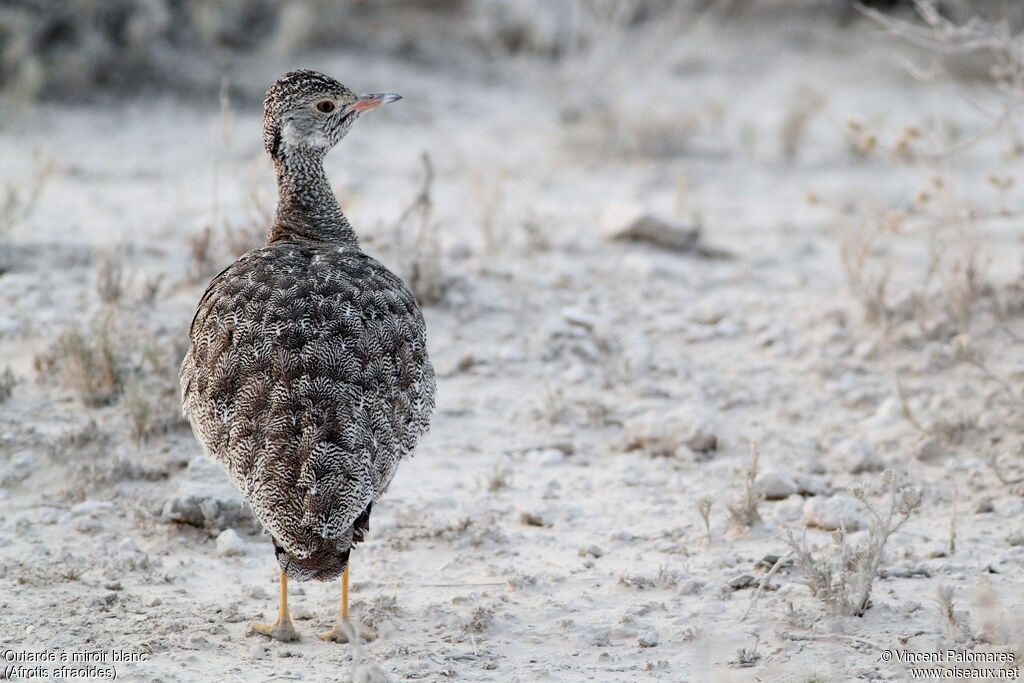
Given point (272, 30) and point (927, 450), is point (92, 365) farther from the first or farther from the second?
point (272, 30)

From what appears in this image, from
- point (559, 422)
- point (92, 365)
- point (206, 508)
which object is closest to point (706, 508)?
point (559, 422)

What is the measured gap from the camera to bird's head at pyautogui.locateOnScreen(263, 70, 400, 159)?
4648 mm

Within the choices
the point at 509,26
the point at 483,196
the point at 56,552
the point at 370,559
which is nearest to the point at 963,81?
the point at 509,26

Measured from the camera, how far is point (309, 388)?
148 inches

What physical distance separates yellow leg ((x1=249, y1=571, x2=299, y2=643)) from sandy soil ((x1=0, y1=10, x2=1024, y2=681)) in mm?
89

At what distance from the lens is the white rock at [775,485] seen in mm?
5000

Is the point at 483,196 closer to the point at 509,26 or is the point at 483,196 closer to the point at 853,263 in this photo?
the point at 853,263

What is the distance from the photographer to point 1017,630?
3.46 metres

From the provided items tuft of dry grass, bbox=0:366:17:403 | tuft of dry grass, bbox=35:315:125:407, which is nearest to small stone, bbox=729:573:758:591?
tuft of dry grass, bbox=35:315:125:407

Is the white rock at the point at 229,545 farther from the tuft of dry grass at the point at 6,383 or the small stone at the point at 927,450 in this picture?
the small stone at the point at 927,450

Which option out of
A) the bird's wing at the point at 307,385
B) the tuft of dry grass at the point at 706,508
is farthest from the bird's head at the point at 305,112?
the tuft of dry grass at the point at 706,508

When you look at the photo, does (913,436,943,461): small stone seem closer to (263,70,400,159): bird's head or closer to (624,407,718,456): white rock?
(624,407,718,456): white rock

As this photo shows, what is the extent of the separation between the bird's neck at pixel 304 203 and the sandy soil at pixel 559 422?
42.8 inches

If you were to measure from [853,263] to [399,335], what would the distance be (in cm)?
427
